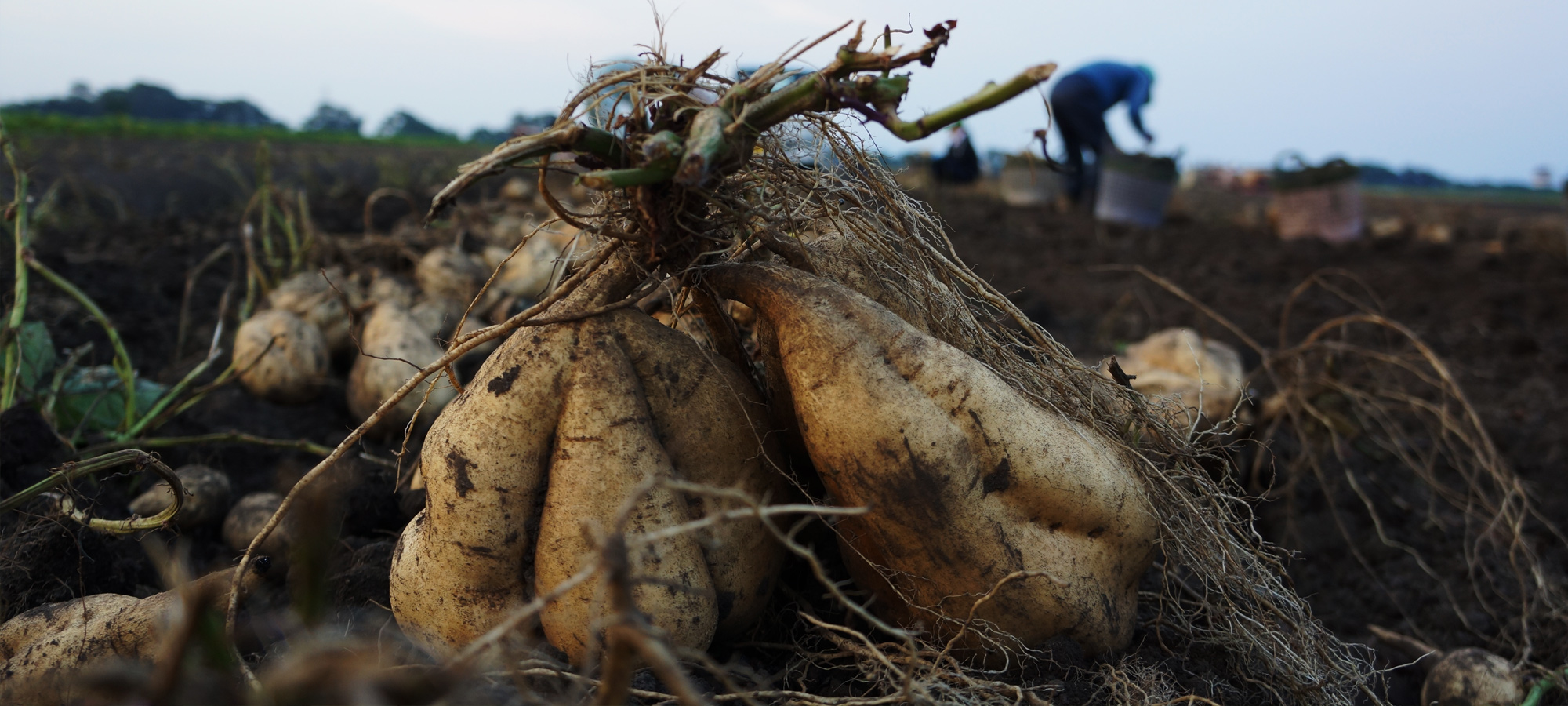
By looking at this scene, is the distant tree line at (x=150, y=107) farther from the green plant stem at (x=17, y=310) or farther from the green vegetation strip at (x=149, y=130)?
the green plant stem at (x=17, y=310)

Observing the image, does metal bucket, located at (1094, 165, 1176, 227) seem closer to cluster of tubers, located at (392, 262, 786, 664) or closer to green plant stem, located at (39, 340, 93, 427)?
cluster of tubers, located at (392, 262, 786, 664)

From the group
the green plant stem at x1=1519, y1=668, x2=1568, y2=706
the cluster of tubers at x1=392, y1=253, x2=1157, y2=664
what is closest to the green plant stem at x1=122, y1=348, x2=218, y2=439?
the cluster of tubers at x1=392, y1=253, x2=1157, y2=664

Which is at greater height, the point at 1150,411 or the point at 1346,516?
the point at 1150,411

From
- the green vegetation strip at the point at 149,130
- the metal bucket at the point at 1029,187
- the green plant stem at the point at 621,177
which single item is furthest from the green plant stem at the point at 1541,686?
the green vegetation strip at the point at 149,130

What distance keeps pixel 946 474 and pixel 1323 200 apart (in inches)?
392

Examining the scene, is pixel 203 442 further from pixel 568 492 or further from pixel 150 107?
pixel 150 107

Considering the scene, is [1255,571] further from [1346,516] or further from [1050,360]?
[1346,516]

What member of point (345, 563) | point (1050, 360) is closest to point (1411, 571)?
point (1050, 360)

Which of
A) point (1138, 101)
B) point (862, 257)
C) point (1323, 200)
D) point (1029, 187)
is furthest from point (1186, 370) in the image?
point (1029, 187)

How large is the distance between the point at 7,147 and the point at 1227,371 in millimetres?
4225

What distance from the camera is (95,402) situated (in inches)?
109

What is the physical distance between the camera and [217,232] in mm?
6277

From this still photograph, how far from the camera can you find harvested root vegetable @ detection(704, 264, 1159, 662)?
1.63 meters

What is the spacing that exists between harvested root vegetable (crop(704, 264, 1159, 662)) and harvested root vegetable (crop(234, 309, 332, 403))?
2.26 meters
